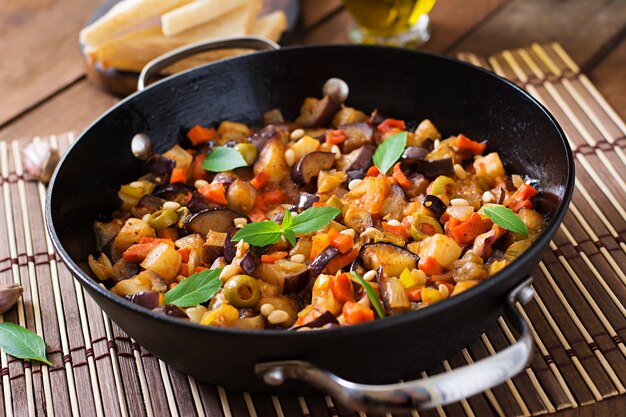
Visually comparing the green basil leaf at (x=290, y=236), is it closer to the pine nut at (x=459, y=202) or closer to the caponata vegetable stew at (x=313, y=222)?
the caponata vegetable stew at (x=313, y=222)

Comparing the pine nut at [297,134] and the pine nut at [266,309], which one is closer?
the pine nut at [266,309]

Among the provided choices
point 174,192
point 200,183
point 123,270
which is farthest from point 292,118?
point 123,270

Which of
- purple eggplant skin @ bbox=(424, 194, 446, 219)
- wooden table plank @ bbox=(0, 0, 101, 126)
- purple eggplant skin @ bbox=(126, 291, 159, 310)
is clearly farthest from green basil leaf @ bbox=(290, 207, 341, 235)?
wooden table plank @ bbox=(0, 0, 101, 126)

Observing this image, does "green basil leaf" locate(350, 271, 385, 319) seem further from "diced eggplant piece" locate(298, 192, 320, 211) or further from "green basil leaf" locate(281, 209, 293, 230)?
"diced eggplant piece" locate(298, 192, 320, 211)

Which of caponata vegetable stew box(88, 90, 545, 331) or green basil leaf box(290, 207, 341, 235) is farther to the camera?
green basil leaf box(290, 207, 341, 235)

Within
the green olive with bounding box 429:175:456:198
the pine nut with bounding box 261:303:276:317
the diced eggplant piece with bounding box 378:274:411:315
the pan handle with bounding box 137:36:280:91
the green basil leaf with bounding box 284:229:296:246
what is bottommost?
the diced eggplant piece with bounding box 378:274:411:315

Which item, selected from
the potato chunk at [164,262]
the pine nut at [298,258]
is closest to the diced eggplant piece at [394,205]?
the pine nut at [298,258]

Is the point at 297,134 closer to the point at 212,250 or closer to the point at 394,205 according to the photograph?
the point at 394,205
